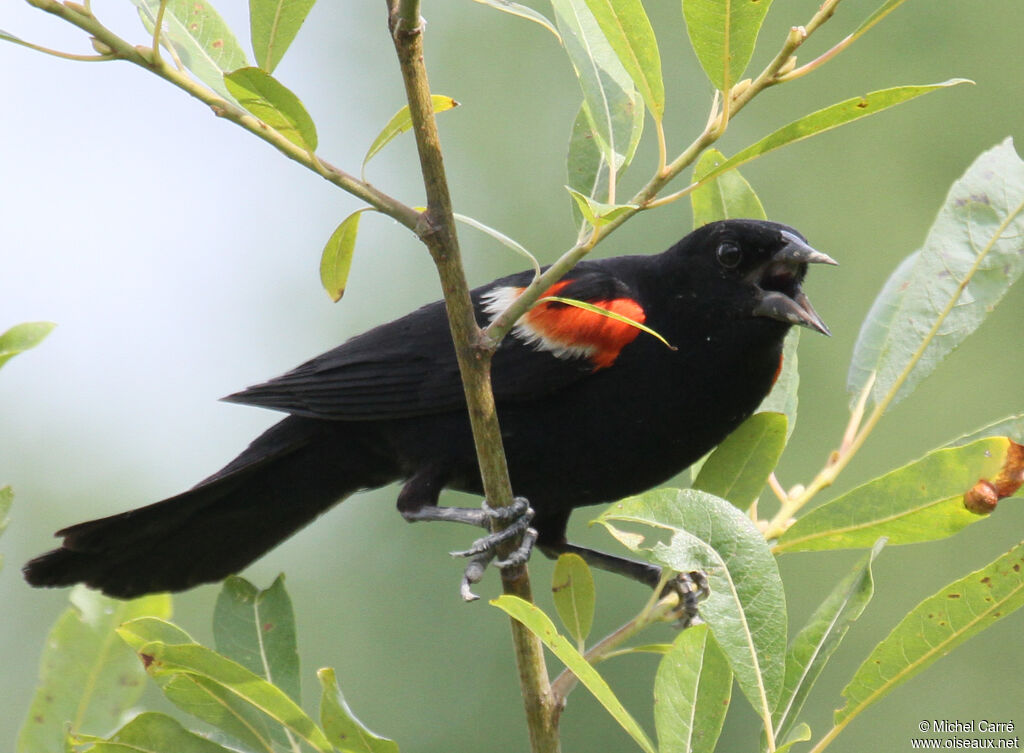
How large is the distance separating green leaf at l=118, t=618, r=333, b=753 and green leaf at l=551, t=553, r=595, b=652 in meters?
0.56

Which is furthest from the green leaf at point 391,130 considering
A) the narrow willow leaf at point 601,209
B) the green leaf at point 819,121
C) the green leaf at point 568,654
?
the green leaf at point 568,654

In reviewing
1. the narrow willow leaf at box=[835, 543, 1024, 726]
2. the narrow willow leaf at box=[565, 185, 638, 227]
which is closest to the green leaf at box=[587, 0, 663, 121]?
the narrow willow leaf at box=[565, 185, 638, 227]

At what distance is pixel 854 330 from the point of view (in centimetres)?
795

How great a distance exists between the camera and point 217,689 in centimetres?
181

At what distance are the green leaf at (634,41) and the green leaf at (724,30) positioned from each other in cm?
8

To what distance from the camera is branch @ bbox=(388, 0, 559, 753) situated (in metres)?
1.61

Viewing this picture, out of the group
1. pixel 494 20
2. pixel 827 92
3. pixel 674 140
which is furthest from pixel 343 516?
pixel 827 92

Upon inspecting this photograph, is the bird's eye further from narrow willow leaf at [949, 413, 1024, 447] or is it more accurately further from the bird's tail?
the bird's tail

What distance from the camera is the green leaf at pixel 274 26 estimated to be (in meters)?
1.67

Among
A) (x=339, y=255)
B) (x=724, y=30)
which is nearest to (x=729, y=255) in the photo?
(x=339, y=255)

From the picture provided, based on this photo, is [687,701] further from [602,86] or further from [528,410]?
[528,410]

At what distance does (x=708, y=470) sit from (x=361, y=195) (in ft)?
3.38

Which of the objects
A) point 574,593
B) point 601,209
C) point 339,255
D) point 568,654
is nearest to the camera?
point 601,209

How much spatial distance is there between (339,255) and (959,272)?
4.01ft
